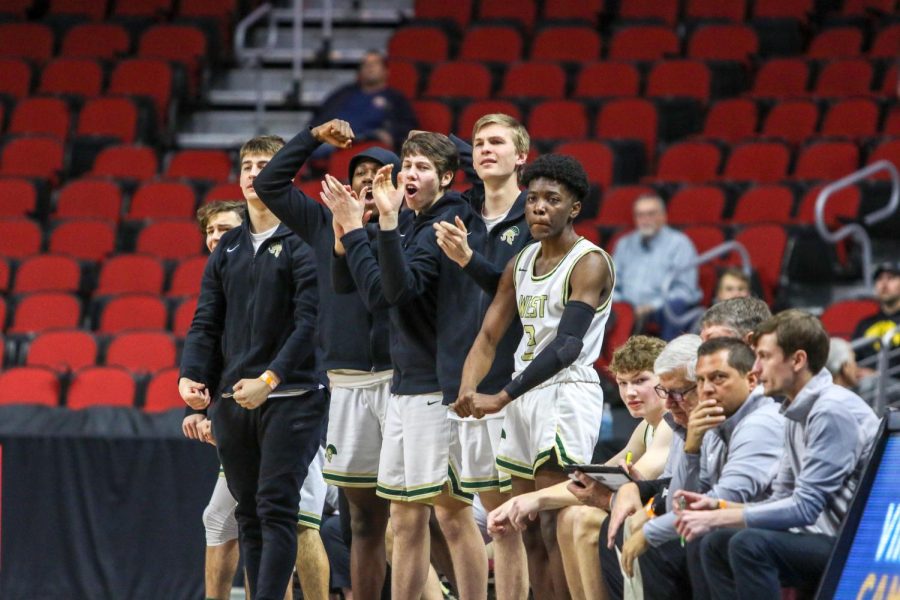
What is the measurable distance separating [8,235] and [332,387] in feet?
20.9

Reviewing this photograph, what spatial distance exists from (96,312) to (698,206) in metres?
4.32

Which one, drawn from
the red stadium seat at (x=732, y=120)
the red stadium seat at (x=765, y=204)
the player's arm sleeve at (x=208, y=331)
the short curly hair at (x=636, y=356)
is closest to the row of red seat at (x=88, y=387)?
the player's arm sleeve at (x=208, y=331)

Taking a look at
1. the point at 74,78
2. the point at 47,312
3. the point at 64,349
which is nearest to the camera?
the point at 64,349

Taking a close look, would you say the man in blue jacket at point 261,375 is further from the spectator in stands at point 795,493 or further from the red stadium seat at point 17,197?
the red stadium seat at point 17,197

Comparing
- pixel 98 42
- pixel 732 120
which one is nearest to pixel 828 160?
pixel 732 120

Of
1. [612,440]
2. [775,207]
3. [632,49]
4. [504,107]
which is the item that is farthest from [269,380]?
[632,49]

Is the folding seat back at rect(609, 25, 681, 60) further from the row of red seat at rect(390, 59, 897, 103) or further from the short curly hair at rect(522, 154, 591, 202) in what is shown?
the short curly hair at rect(522, 154, 591, 202)

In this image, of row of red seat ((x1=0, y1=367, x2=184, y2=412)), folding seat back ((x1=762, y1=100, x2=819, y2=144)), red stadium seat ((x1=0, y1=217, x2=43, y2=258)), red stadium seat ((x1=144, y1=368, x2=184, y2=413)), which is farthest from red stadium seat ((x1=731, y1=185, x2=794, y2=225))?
red stadium seat ((x1=0, y1=217, x2=43, y2=258))

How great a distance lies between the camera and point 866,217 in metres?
9.77

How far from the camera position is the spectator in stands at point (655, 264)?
9297 millimetres

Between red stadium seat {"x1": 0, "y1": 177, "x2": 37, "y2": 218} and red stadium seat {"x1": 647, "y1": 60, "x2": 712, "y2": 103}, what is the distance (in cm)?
494

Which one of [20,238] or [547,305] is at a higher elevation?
[547,305]

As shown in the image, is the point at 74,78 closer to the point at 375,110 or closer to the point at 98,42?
the point at 98,42

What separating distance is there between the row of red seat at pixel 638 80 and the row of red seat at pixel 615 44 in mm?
281
